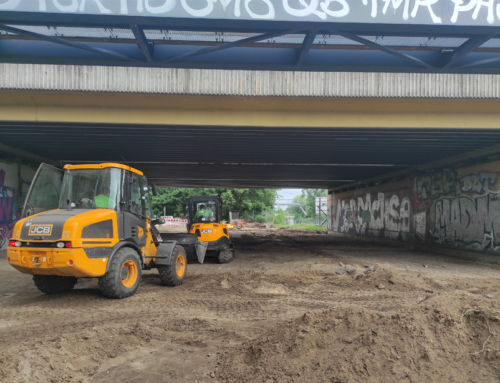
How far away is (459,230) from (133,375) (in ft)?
54.9

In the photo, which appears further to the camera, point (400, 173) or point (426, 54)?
point (400, 173)

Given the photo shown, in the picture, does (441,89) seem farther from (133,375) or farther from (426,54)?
(133,375)

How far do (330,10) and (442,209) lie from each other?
14.6 metres

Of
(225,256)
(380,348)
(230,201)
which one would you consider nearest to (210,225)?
(225,256)

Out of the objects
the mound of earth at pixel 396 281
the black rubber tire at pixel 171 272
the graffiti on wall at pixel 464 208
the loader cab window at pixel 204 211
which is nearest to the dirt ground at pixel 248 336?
the mound of earth at pixel 396 281

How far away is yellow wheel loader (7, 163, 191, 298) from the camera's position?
21.8ft

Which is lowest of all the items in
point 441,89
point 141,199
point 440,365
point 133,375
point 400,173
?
point 133,375

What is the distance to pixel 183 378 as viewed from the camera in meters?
4.29

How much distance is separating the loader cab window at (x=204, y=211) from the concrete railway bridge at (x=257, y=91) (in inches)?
101

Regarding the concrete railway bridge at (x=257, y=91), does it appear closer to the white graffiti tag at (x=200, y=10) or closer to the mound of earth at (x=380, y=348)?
the white graffiti tag at (x=200, y=10)

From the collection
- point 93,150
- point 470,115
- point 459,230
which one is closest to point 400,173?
point 459,230

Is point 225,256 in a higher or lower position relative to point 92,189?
lower

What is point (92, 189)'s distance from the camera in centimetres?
778

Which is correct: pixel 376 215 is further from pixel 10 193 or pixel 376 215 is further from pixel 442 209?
pixel 10 193
